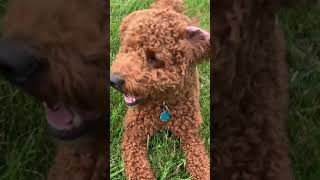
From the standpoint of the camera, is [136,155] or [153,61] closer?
[153,61]

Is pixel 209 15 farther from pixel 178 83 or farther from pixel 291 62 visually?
pixel 291 62

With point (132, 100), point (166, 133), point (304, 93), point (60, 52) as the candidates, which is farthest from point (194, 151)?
point (304, 93)

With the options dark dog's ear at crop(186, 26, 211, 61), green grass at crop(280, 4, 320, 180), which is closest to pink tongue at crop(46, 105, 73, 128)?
dark dog's ear at crop(186, 26, 211, 61)

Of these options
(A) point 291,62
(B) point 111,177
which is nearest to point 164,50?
(B) point 111,177

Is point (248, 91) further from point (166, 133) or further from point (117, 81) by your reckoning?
point (117, 81)

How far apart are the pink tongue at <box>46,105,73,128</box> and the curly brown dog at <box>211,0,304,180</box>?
8.8 inches

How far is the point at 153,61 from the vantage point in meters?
1.06

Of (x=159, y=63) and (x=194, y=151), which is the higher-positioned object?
(x=159, y=63)

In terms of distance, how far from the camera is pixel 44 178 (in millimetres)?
1458

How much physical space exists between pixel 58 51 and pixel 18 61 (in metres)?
0.06

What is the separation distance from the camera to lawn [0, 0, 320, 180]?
112 cm

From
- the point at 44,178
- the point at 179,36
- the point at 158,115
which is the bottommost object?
the point at 44,178

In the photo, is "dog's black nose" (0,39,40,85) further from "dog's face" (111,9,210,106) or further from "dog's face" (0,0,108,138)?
"dog's face" (111,9,210,106)

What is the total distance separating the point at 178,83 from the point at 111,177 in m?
0.20
